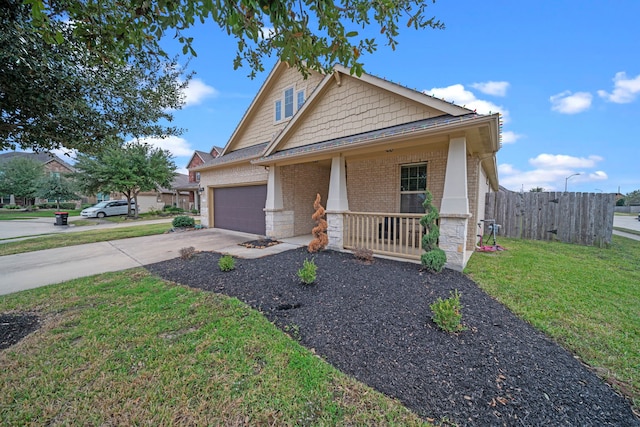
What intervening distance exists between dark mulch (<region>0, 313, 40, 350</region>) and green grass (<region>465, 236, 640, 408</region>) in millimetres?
6436

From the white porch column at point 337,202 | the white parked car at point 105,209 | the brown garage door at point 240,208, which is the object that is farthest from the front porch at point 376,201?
the white parked car at point 105,209

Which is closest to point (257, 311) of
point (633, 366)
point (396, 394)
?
point (396, 394)

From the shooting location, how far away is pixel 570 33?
7.12 metres

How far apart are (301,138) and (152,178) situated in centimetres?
1826

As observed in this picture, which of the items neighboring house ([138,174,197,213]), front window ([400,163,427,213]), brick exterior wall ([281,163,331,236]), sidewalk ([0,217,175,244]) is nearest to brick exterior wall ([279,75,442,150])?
brick exterior wall ([281,163,331,236])

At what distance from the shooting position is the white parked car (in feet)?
70.0

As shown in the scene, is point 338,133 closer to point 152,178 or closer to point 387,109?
point 387,109

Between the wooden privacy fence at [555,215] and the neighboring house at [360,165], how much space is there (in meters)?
2.45

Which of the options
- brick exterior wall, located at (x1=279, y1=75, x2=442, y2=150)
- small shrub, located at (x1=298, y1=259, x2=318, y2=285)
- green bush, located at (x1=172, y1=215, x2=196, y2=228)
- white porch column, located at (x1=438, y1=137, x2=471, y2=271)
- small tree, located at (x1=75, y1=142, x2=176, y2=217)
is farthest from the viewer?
small tree, located at (x1=75, y1=142, x2=176, y2=217)

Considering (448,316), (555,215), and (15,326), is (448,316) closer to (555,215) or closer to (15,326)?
(15,326)

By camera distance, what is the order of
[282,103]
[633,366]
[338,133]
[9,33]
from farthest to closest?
[282,103] < [338,133] < [9,33] < [633,366]

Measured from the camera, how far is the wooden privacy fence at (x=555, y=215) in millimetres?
8617

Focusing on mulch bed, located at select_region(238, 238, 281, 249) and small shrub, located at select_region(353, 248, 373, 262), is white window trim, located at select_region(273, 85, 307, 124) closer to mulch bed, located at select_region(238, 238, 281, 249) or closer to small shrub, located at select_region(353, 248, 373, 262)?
mulch bed, located at select_region(238, 238, 281, 249)

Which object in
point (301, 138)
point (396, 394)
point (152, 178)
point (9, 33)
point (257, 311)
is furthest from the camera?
point (152, 178)
